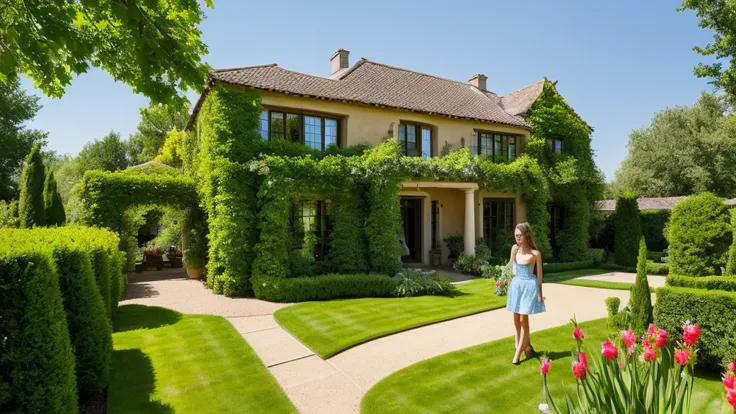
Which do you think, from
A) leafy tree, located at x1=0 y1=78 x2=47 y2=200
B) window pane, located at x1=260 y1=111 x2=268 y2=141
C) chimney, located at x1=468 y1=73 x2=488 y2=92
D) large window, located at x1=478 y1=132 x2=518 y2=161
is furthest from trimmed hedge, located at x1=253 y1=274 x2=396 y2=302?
leafy tree, located at x1=0 y1=78 x2=47 y2=200

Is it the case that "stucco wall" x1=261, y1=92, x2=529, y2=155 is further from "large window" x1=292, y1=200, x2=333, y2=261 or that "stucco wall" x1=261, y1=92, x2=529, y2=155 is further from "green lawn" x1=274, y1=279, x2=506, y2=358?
"green lawn" x1=274, y1=279, x2=506, y2=358

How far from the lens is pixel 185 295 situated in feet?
41.7

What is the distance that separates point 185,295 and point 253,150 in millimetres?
5380

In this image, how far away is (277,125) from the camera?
48.1ft

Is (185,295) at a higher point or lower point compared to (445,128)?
lower

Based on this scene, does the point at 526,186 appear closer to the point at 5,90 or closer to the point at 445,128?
the point at 445,128

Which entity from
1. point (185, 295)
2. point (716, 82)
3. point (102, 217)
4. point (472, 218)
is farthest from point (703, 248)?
point (102, 217)

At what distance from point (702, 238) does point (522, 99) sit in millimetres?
16773

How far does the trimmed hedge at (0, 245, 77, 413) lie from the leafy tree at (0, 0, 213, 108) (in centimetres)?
214

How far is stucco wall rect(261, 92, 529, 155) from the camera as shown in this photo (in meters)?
14.6

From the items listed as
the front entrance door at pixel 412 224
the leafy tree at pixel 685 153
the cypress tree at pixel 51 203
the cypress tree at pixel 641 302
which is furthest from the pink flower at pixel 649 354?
the leafy tree at pixel 685 153

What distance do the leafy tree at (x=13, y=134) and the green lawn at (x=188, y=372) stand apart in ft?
91.9

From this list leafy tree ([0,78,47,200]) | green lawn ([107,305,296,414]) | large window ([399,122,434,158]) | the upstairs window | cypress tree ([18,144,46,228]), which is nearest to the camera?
green lawn ([107,305,296,414])

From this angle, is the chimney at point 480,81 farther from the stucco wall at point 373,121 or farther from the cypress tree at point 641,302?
the cypress tree at point 641,302
